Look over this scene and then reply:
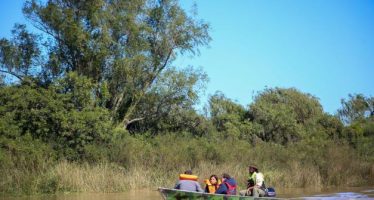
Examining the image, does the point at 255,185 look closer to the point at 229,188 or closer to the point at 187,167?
the point at 229,188

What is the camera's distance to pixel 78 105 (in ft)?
96.1

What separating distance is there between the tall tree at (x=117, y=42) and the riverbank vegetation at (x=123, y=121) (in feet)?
0.22

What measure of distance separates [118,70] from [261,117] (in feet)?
45.6

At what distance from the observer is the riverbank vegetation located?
25531 millimetres

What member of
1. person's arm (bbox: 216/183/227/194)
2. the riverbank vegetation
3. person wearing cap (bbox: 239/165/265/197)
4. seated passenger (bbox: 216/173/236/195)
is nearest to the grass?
the riverbank vegetation

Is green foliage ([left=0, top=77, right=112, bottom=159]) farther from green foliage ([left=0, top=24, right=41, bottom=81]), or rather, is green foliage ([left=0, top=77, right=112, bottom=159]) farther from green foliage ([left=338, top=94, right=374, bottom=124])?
green foliage ([left=338, top=94, right=374, bottom=124])

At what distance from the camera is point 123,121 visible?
112 ft

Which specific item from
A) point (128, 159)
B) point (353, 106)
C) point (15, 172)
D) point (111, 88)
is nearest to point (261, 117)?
point (111, 88)

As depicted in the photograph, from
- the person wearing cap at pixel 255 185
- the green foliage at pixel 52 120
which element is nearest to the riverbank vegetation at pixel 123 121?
the green foliage at pixel 52 120

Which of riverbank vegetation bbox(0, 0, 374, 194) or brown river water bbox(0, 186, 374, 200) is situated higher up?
riverbank vegetation bbox(0, 0, 374, 194)

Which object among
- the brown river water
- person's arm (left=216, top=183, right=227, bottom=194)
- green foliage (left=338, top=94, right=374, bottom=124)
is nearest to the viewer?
person's arm (left=216, top=183, right=227, bottom=194)

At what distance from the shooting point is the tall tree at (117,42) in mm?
31688

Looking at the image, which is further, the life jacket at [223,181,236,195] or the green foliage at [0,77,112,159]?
the green foliage at [0,77,112,159]

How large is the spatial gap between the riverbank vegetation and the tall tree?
2.6 inches
